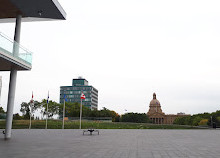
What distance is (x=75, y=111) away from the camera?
381 feet

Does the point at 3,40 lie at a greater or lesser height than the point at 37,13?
lesser

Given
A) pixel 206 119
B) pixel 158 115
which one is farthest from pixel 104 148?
pixel 158 115

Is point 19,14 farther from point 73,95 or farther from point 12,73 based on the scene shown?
point 73,95

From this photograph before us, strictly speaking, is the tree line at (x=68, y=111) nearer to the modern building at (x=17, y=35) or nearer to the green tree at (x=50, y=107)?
the green tree at (x=50, y=107)

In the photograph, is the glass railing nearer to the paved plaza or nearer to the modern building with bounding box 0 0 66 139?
the modern building with bounding box 0 0 66 139

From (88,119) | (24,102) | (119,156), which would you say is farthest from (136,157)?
(24,102)

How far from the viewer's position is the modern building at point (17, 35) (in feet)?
62.8

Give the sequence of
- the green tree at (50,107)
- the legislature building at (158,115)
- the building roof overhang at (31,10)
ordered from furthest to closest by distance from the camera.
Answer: the legislature building at (158,115) → the green tree at (50,107) → the building roof overhang at (31,10)

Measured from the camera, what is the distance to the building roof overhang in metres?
20.4

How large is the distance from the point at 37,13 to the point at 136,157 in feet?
59.4

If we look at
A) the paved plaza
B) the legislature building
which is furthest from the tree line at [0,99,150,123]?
the paved plaza

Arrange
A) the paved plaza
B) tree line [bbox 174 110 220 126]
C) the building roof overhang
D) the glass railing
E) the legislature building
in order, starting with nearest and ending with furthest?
1. the paved plaza
2. the glass railing
3. the building roof overhang
4. tree line [bbox 174 110 220 126]
5. the legislature building

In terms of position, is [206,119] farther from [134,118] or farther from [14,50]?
[14,50]

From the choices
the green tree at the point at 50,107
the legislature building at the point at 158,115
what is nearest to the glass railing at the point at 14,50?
the green tree at the point at 50,107
